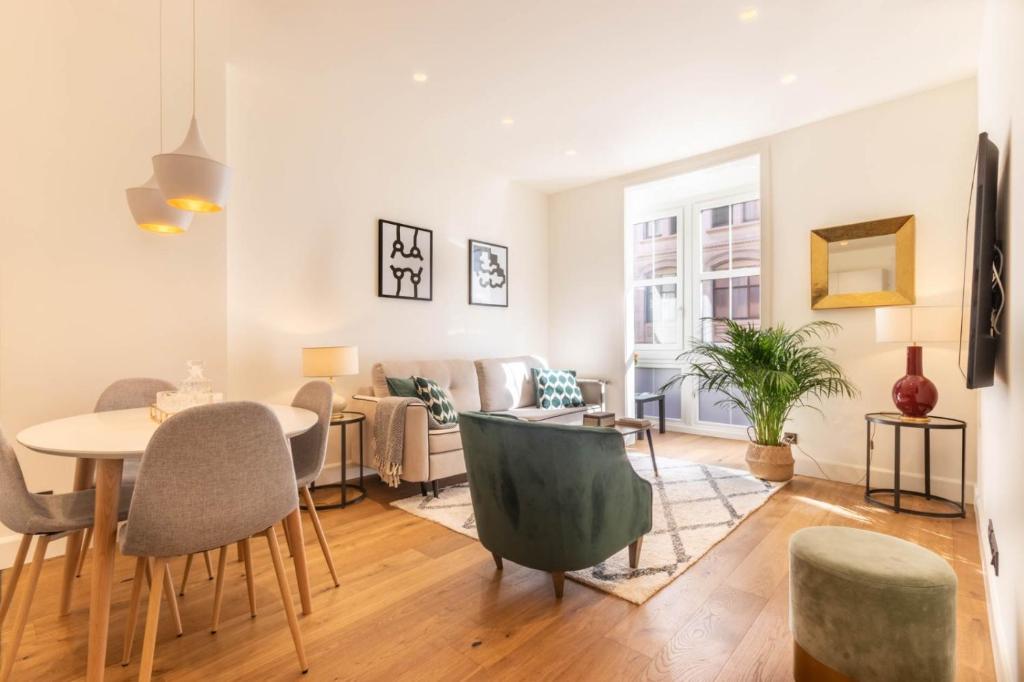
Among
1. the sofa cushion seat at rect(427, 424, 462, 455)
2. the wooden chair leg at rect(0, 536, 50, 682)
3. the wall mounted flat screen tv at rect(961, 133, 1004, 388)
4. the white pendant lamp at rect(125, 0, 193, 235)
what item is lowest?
the wooden chair leg at rect(0, 536, 50, 682)

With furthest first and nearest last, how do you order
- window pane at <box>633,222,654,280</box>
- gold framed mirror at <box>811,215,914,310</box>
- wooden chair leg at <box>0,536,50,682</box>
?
window pane at <box>633,222,654,280</box> → gold framed mirror at <box>811,215,914,310</box> → wooden chair leg at <box>0,536,50,682</box>

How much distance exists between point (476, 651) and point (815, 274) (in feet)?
12.0

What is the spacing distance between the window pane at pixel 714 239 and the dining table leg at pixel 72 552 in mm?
5417

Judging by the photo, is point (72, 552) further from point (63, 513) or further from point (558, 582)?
point (558, 582)

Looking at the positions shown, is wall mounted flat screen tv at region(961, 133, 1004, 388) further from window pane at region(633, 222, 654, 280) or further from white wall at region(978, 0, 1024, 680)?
window pane at region(633, 222, 654, 280)

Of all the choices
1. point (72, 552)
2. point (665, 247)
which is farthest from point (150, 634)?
point (665, 247)

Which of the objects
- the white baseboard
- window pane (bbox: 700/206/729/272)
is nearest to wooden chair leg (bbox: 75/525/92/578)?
the white baseboard

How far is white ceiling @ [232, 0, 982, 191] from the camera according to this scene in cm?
256

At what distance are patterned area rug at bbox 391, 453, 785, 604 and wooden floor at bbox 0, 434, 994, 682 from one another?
0.25ft

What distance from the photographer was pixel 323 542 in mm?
2154

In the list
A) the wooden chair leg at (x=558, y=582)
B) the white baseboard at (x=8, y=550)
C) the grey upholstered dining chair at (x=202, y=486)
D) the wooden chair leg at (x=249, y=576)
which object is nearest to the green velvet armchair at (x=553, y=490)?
the wooden chair leg at (x=558, y=582)

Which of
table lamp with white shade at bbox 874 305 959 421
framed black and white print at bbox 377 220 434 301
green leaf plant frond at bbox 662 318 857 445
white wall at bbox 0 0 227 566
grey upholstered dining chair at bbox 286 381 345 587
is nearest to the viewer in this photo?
grey upholstered dining chair at bbox 286 381 345 587

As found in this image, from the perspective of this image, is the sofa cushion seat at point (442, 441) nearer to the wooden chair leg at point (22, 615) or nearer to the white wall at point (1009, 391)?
the wooden chair leg at point (22, 615)

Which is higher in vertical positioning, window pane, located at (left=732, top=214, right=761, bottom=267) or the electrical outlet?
window pane, located at (left=732, top=214, right=761, bottom=267)
